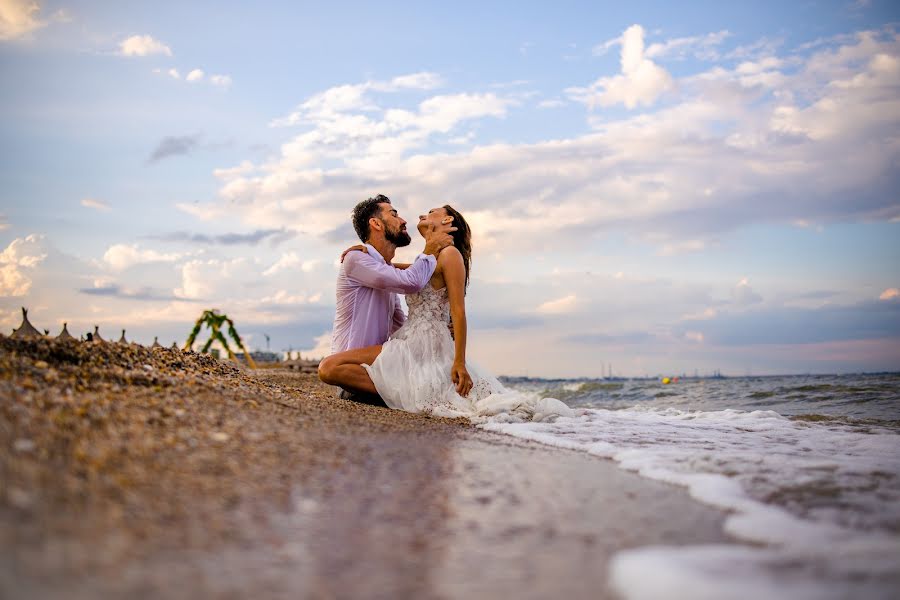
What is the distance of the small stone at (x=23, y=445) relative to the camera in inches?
83.8

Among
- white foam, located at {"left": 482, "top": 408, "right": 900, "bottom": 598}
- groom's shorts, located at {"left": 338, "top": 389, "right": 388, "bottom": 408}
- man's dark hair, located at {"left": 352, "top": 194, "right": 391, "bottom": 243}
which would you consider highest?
man's dark hair, located at {"left": 352, "top": 194, "right": 391, "bottom": 243}

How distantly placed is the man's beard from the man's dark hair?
0.21 meters

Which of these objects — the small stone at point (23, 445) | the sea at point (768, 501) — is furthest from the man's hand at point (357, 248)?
the small stone at point (23, 445)

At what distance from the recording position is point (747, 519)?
222 cm

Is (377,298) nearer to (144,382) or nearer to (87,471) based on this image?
(144,382)

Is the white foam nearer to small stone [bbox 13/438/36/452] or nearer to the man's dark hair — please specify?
small stone [bbox 13/438/36/452]

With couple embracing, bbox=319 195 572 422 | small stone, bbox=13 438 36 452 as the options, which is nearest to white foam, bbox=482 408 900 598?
couple embracing, bbox=319 195 572 422

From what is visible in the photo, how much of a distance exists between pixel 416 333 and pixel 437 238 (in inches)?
38.1

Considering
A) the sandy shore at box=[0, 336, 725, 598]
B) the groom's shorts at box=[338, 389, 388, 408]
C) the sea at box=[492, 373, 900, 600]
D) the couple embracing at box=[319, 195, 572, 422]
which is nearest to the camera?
the sandy shore at box=[0, 336, 725, 598]

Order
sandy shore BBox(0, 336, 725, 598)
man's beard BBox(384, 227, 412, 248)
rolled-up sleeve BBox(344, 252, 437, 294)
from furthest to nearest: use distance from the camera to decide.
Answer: man's beard BBox(384, 227, 412, 248) → rolled-up sleeve BBox(344, 252, 437, 294) → sandy shore BBox(0, 336, 725, 598)

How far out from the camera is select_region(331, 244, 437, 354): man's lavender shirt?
6086 mm

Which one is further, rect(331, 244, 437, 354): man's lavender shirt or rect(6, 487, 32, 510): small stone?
rect(331, 244, 437, 354): man's lavender shirt

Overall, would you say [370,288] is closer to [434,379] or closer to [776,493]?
[434,379]

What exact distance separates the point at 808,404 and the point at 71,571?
38.0ft
